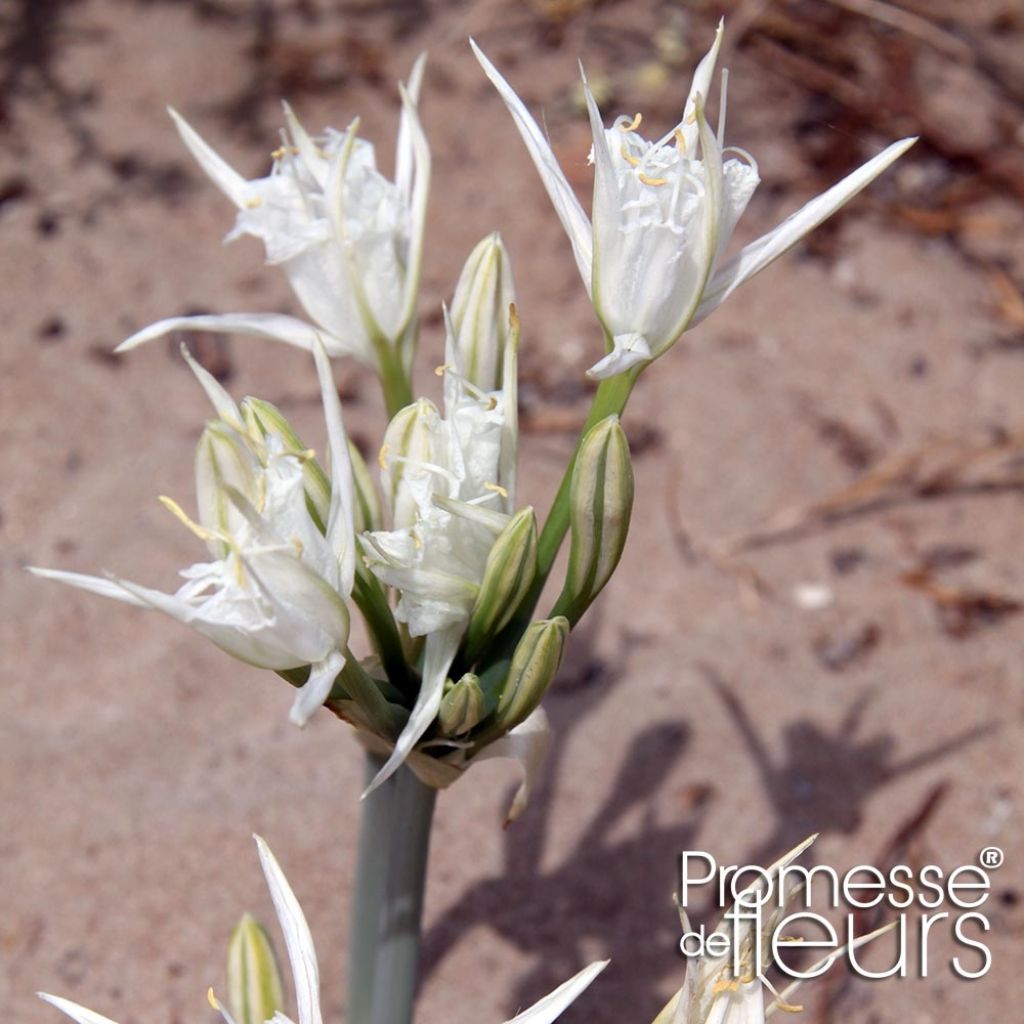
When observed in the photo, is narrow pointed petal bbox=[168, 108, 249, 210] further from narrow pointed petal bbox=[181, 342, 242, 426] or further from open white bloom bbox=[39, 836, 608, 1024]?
open white bloom bbox=[39, 836, 608, 1024]

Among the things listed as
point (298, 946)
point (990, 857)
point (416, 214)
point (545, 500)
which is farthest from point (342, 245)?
point (990, 857)

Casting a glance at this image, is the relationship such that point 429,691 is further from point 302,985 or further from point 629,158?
point 629,158

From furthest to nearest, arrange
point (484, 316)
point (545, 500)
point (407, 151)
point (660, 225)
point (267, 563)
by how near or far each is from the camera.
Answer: point (545, 500) → point (407, 151) → point (484, 316) → point (660, 225) → point (267, 563)

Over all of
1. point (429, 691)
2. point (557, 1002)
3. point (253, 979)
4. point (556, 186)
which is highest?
point (556, 186)

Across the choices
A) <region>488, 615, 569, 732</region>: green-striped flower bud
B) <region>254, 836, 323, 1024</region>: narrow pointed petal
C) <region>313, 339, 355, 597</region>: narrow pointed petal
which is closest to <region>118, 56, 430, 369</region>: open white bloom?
<region>313, 339, 355, 597</region>: narrow pointed petal

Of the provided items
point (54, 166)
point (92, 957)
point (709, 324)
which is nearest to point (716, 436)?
point (709, 324)

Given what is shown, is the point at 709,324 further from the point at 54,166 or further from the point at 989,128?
the point at 54,166

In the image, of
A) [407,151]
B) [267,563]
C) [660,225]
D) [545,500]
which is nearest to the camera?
[267,563]

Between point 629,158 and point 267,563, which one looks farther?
point 629,158
